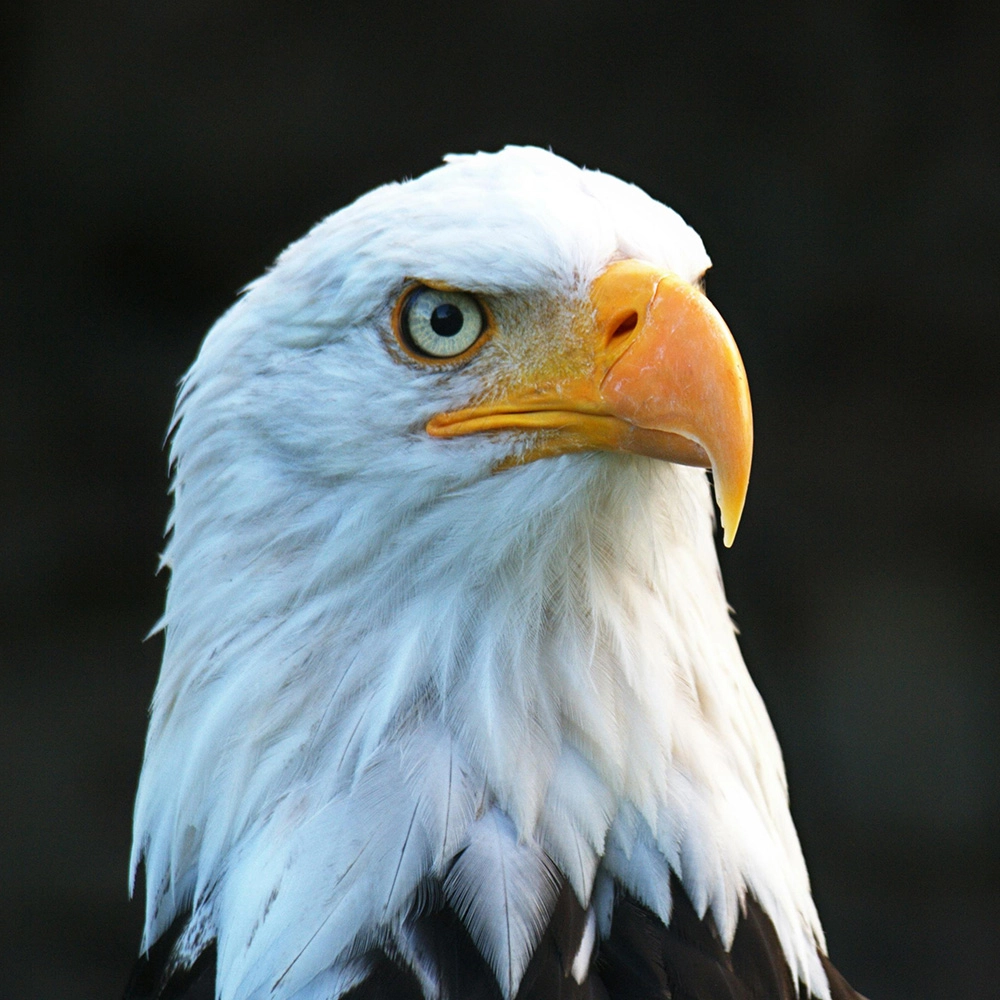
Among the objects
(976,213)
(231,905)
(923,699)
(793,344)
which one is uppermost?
(976,213)

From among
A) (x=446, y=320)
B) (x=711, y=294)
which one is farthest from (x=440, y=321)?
(x=711, y=294)

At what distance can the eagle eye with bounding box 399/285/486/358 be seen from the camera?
1.60 meters

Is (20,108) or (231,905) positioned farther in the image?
(20,108)

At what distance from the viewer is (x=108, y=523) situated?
476cm

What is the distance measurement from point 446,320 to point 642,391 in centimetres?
28

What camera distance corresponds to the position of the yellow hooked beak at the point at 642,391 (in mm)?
1436

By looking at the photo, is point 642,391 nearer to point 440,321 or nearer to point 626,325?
point 626,325

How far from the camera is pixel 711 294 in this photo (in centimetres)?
447

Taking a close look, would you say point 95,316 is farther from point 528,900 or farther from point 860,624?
point 528,900

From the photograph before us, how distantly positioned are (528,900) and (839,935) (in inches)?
140

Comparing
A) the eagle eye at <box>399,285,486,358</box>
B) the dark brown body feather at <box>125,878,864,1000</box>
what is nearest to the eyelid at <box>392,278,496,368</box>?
the eagle eye at <box>399,285,486,358</box>

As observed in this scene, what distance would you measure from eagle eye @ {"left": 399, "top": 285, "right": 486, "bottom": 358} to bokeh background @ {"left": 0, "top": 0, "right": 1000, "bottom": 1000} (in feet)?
9.44

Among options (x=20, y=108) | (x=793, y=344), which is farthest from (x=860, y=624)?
(x=20, y=108)

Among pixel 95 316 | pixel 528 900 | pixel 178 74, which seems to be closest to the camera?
pixel 528 900
